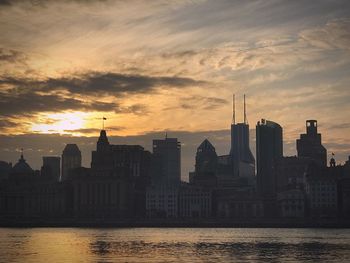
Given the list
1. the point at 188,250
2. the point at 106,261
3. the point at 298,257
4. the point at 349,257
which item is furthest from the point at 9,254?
the point at 349,257

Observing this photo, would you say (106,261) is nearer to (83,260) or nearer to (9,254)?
(83,260)

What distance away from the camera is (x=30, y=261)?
13462 centimetres

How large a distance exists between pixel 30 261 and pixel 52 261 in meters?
4.24

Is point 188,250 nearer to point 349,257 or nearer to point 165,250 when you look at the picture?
point 165,250

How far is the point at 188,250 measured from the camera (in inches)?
6624

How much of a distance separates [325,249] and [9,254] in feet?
241

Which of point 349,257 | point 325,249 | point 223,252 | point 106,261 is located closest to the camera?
point 106,261

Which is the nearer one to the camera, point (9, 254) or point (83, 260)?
point (83, 260)

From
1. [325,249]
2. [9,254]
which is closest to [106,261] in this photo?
[9,254]

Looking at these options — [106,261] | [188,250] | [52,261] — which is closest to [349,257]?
[188,250]

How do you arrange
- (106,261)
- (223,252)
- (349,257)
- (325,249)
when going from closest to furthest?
(106,261), (349,257), (223,252), (325,249)

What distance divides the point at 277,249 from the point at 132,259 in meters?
45.4

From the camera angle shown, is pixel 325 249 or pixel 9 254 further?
pixel 325 249

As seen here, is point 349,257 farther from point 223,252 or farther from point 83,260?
point 83,260
